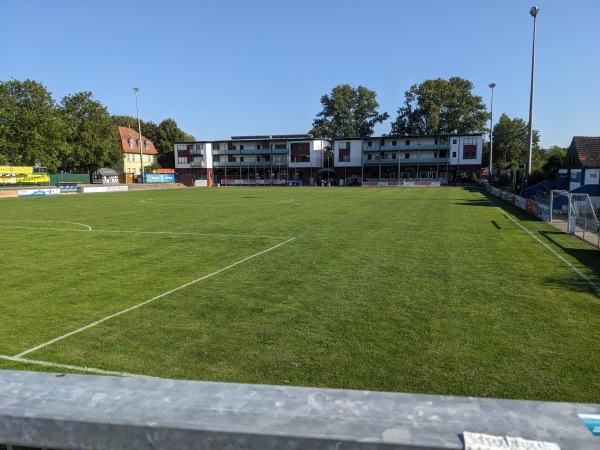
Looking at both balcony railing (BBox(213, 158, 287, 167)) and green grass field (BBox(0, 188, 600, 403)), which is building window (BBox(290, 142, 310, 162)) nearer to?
balcony railing (BBox(213, 158, 287, 167))

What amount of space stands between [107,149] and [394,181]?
Answer: 172 feet

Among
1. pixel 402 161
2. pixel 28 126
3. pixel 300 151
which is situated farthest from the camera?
pixel 300 151

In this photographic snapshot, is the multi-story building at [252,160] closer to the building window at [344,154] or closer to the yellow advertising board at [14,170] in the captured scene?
the building window at [344,154]

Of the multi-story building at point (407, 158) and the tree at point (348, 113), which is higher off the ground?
the tree at point (348, 113)

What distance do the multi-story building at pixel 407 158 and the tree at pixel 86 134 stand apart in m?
44.4

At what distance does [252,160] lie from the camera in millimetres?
96688

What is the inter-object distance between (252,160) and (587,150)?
68.3 meters

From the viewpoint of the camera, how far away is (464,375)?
545cm

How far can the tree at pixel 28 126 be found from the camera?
60375 millimetres

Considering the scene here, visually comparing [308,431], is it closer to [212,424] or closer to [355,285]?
[212,424]

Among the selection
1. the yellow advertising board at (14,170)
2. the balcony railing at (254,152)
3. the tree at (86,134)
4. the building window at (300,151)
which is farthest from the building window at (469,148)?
the yellow advertising board at (14,170)

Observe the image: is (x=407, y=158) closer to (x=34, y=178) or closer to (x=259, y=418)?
(x=34, y=178)

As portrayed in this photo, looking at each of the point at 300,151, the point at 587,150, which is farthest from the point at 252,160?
the point at 587,150

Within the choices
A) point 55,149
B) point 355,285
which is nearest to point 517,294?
point 355,285
